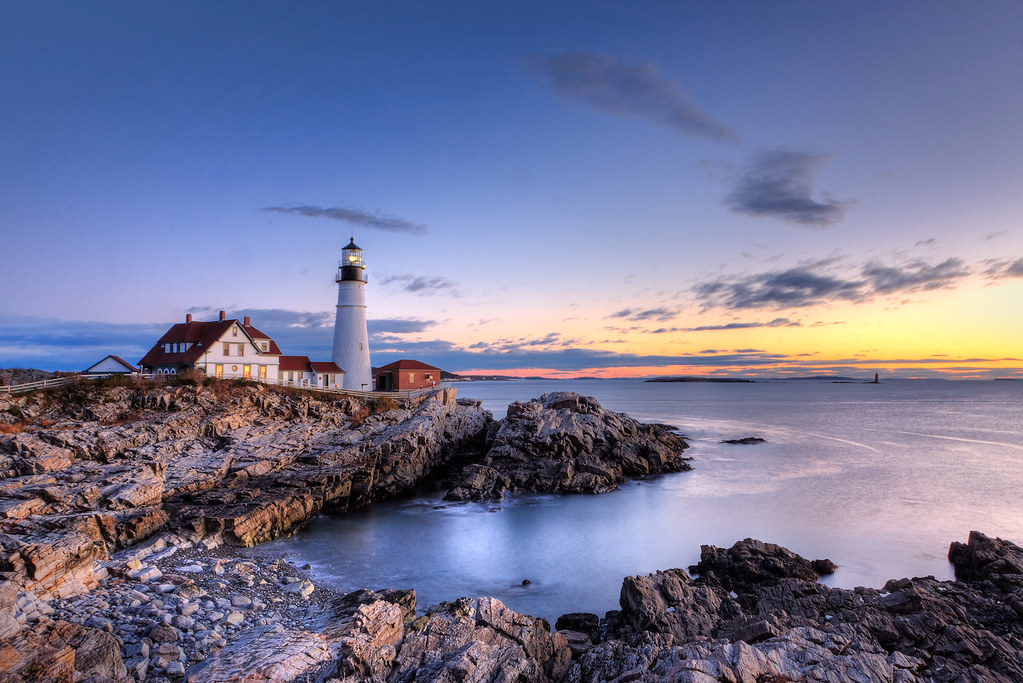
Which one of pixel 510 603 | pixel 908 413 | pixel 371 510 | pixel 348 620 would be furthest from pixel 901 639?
pixel 908 413

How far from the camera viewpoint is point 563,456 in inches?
1047

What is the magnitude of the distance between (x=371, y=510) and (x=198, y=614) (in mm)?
11714

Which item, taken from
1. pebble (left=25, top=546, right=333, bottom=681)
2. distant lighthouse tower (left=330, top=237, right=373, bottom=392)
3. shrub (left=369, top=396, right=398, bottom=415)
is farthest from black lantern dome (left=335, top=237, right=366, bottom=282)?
pebble (left=25, top=546, right=333, bottom=681)

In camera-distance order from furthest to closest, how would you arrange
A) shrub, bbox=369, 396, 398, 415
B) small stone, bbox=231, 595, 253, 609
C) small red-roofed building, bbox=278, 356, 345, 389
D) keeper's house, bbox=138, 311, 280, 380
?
small red-roofed building, bbox=278, 356, 345, 389
keeper's house, bbox=138, 311, 280, 380
shrub, bbox=369, 396, 398, 415
small stone, bbox=231, 595, 253, 609

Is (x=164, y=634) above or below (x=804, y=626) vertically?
below

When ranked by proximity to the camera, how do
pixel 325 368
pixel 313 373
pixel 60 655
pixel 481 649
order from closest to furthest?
1. pixel 60 655
2. pixel 481 649
3. pixel 313 373
4. pixel 325 368

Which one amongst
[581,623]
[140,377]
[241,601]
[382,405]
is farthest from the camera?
[382,405]

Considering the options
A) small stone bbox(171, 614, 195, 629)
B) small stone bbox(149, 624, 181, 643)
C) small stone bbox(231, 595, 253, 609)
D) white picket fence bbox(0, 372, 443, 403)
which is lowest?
small stone bbox(231, 595, 253, 609)

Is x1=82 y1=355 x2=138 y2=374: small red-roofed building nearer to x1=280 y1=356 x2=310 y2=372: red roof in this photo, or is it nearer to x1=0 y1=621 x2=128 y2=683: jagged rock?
x1=280 y1=356 x2=310 y2=372: red roof

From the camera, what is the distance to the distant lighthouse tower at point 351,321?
3428cm

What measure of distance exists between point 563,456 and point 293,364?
1877 cm

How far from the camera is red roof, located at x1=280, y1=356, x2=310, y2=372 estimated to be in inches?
1352

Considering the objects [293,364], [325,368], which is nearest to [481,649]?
[325,368]

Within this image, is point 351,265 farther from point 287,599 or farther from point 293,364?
point 287,599
